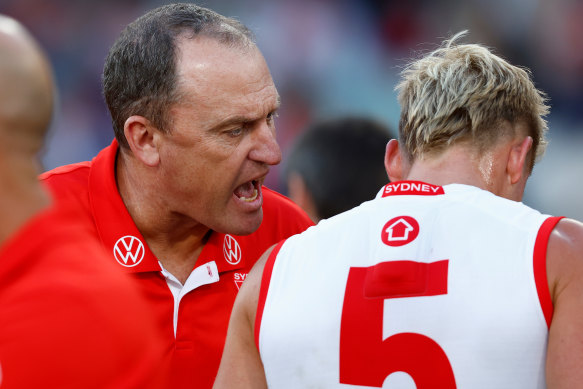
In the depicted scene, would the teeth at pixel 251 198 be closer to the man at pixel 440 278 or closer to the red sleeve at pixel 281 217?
the red sleeve at pixel 281 217

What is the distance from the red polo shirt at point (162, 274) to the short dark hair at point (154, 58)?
213mm

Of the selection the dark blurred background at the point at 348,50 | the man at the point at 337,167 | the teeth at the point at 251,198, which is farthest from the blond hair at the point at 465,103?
the dark blurred background at the point at 348,50

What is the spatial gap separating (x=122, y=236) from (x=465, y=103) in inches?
48.3

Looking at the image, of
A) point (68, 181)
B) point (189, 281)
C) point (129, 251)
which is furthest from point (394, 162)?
point (68, 181)

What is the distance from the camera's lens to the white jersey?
179 cm

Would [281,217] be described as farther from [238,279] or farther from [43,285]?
[43,285]

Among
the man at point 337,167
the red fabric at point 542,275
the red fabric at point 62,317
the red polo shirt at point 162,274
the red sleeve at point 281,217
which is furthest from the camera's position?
the man at point 337,167

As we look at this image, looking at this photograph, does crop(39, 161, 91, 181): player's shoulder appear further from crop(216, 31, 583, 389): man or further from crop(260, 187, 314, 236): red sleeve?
crop(216, 31, 583, 389): man

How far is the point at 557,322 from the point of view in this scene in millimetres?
1752

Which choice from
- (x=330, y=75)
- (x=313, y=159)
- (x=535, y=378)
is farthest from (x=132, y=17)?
(x=535, y=378)

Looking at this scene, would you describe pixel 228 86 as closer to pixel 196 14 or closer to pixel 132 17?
pixel 196 14

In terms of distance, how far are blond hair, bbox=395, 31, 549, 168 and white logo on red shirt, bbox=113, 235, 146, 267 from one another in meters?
0.97

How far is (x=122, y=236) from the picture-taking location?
267 centimetres

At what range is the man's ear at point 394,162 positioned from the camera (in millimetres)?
2355
